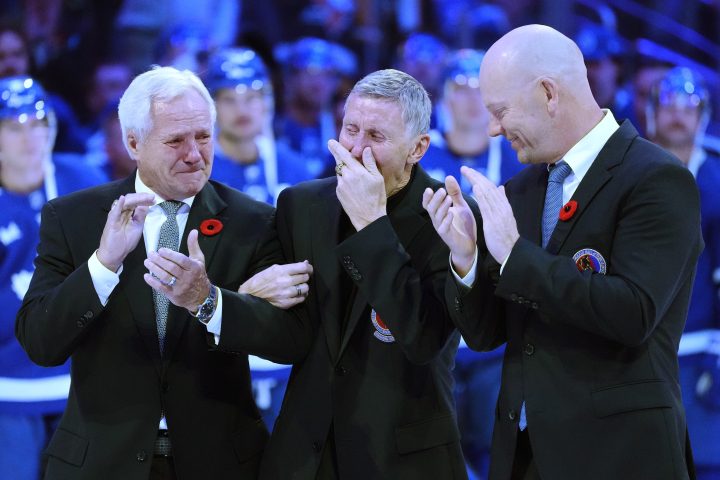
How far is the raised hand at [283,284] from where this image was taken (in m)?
2.94

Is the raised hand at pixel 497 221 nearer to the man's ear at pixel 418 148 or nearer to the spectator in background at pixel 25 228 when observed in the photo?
the man's ear at pixel 418 148

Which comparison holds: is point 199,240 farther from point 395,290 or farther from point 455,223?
point 455,223

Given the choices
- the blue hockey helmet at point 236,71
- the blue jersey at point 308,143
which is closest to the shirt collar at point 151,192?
the blue hockey helmet at point 236,71

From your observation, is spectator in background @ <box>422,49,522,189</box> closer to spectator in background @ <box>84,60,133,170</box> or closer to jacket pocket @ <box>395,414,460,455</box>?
spectator in background @ <box>84,60,133,170</box>

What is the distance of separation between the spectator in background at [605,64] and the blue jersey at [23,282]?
347 cm

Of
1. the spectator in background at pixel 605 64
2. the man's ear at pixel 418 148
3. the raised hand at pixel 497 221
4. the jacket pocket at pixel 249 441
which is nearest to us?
the raised hand at pixel 497 221

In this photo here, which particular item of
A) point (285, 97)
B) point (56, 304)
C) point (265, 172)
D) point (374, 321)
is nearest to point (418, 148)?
point (374, 321)

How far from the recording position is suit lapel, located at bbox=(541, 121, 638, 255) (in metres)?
2.63

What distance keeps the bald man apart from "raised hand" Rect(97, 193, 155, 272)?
0.90 m

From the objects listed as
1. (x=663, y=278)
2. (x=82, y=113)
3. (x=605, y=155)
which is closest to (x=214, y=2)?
(x=82, y=113)

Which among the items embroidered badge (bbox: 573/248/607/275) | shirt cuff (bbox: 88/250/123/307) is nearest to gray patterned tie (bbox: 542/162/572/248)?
embroidered badge (bbox: 573/248/607/275)

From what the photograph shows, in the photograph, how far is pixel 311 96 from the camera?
6219mm

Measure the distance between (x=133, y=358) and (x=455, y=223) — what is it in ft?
3.67

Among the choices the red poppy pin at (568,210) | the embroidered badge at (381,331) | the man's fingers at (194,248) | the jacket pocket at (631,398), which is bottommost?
the jacket pocket at (631,398)
